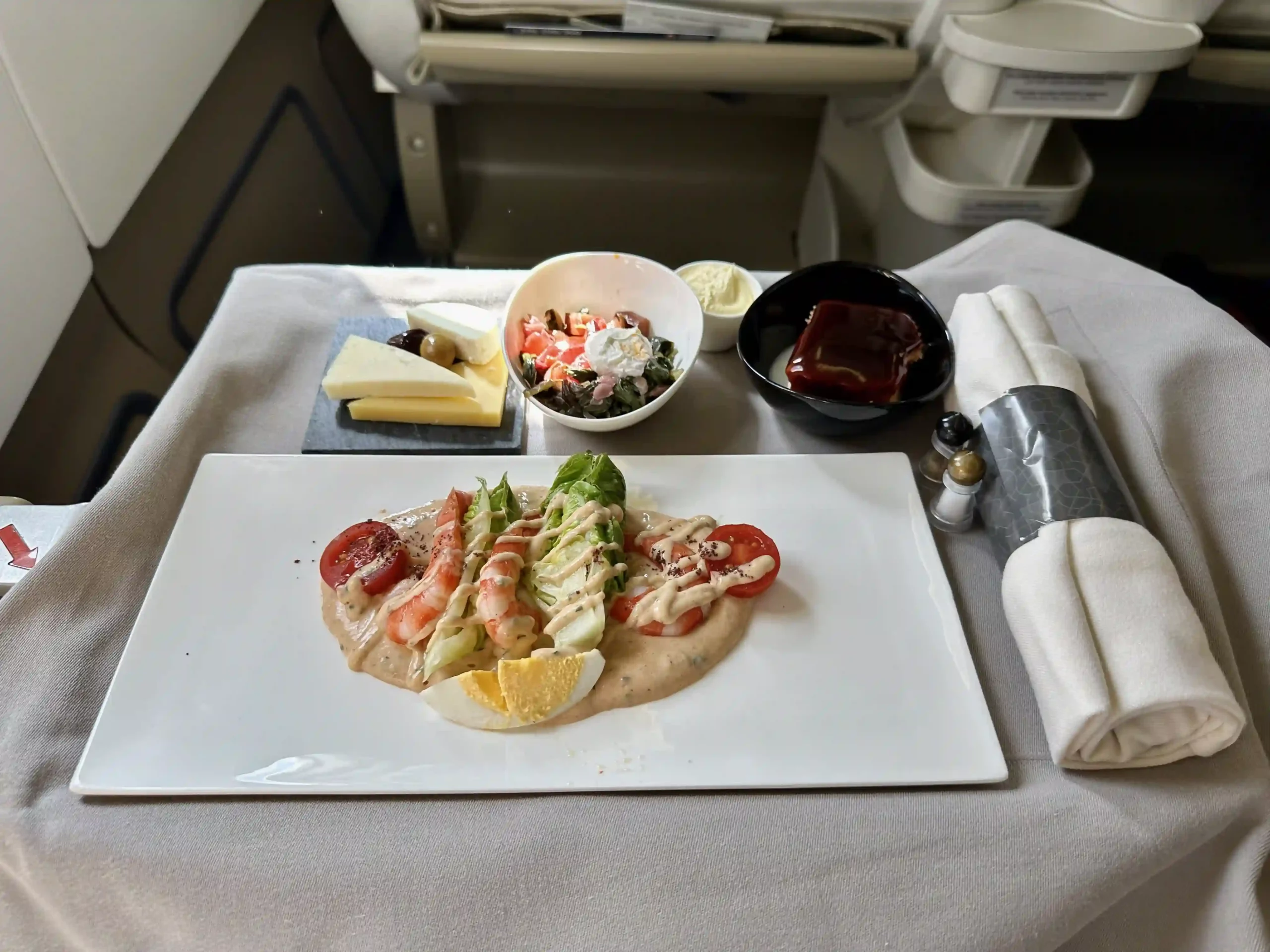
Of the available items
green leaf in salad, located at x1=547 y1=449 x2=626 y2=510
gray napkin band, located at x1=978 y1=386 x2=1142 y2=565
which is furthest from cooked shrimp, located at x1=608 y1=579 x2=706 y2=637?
gray napkin band, located at x1=978 y1=386 x2=1142 y2=565

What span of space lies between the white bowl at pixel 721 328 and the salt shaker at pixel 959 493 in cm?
32

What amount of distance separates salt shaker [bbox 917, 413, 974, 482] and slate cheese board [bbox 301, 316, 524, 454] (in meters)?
0.49

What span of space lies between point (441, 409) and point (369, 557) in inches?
8.9

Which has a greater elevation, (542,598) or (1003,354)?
(1003,354)

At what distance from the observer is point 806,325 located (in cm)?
111

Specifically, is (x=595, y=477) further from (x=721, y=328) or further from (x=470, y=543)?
(x=721, y=328)

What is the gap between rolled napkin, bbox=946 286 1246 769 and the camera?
72 centimetres

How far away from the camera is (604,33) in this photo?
137 centimetres

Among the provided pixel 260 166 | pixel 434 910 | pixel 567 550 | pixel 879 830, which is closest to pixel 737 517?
pixel 567 550

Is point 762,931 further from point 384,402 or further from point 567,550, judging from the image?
point 384,402

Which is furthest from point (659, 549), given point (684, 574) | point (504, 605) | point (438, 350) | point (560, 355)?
point (438, 350)

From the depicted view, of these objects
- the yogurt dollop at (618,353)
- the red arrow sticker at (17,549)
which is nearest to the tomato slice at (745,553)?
the yogurt dollop at (618,353)

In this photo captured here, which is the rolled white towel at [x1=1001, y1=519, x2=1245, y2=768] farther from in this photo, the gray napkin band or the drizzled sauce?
the drizzled sauce

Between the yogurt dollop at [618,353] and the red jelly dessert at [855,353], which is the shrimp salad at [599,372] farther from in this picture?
the red jelly dessert at [855,353]
